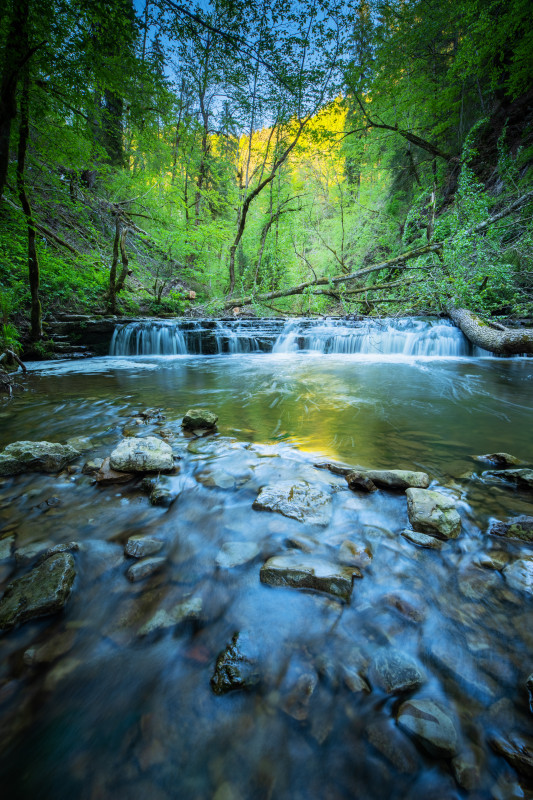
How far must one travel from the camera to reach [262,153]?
472 inches

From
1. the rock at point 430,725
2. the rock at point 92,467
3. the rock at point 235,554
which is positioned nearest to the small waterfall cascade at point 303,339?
the rock at point 92,467

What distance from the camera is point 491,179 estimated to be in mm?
10523

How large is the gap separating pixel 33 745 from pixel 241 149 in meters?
20.0

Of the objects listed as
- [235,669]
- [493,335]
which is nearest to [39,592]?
[235,669]

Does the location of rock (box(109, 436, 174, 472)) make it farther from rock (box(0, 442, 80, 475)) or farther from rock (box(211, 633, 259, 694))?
rock (box(211, 633, 259, 694))

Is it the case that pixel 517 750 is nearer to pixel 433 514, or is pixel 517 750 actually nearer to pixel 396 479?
pixel 433 514

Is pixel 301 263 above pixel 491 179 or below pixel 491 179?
below

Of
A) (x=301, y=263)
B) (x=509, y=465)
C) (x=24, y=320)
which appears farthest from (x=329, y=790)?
(x=301, y=263)

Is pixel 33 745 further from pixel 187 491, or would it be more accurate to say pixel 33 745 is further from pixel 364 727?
pixel 187 491

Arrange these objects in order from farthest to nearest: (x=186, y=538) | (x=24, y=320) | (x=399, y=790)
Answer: (x=24, y=320) < (x=186, y=538) < (x=399, y=790)

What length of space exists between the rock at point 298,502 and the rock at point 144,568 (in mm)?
→ 625

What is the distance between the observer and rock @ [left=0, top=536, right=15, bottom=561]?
58.4 inches

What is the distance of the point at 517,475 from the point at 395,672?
5.74ft

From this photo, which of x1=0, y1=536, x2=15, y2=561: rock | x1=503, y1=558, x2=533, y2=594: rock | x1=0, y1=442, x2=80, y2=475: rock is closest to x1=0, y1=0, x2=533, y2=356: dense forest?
x1=0, y1=442, x2=80, y2=475: rock
